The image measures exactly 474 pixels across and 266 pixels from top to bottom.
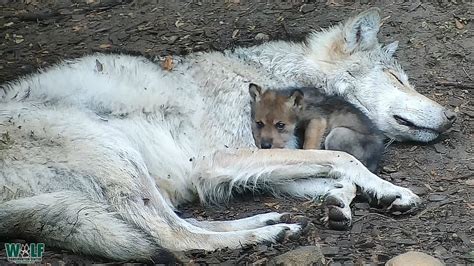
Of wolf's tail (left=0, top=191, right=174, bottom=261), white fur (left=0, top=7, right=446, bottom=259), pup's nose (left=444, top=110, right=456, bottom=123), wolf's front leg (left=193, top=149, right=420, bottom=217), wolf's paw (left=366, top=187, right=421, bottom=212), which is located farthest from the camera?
pup's nose (left=444, top=110, right=456, bottom=123)

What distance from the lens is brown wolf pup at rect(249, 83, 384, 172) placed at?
19.8ft

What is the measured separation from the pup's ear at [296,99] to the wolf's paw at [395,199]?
0.93 m

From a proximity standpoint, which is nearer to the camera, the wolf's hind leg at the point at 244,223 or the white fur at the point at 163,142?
the white fur at the point at 163,142

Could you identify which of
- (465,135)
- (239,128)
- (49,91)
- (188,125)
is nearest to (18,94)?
(49,91)

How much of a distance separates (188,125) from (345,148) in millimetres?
1166

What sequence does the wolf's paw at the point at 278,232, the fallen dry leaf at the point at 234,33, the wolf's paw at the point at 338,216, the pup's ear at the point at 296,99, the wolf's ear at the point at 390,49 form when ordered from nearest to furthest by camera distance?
the wolf's paw at the point at 278,232 → the wolf's paw at the point at 338,216 → the pup's ear at the point at 296,99 → the wolf's ear at the point at 390,49 → the fallen dry leaf at the point at 234,33

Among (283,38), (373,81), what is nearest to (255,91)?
(283,38)

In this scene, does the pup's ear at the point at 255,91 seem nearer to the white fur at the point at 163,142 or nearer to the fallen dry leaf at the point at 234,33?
the white fur at the point at 163,142

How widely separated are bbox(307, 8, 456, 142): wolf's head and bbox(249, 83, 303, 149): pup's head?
20.5 inches

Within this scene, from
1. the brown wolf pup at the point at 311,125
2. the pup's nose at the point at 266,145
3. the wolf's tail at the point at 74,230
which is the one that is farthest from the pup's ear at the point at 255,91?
the wolf's tail at the point at 74,230

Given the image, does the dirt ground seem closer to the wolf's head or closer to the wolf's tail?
the wolf's head

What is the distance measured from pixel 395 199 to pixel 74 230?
2.17 meters

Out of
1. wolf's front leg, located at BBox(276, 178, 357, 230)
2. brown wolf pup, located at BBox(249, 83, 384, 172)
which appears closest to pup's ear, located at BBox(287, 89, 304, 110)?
brown wolf pup, located at BBox(249, 83, 384, 172)

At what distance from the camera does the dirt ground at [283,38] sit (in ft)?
19.1
